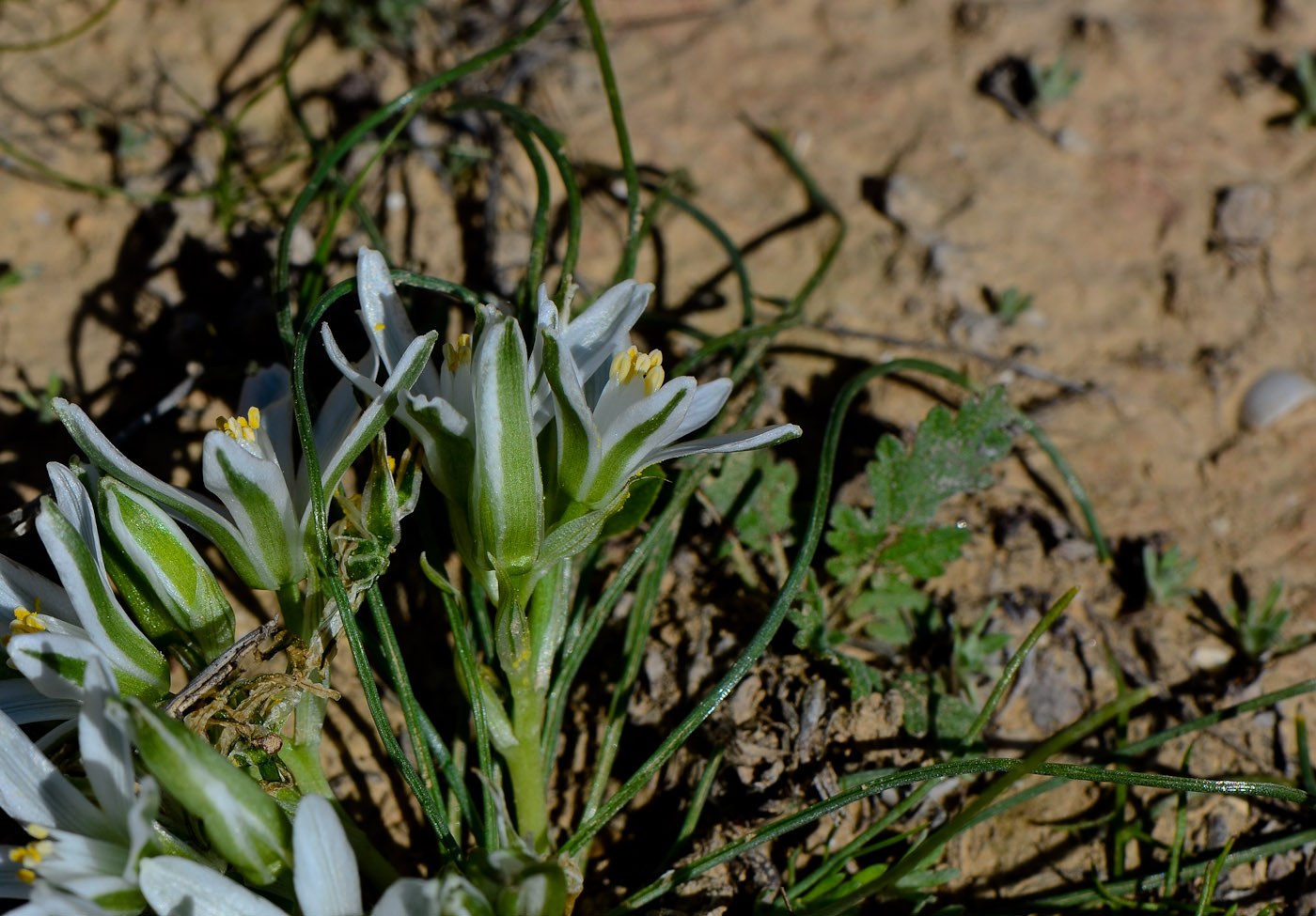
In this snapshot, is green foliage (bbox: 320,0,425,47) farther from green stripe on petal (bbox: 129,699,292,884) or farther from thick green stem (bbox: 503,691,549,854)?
green stripe on petal (bbox: 129,699,292,884)

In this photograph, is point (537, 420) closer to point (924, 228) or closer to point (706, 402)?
point (706, 402)

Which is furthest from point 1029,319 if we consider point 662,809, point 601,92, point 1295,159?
point 662,809

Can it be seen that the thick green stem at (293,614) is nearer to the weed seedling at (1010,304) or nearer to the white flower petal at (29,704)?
the white flower petal at (29,704)

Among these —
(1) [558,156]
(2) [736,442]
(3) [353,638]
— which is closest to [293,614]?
(3) [353,638]

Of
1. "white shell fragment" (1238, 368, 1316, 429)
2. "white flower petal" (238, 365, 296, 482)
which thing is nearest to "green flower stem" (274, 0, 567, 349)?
"white flower petal" (238, 365, 296, 482)

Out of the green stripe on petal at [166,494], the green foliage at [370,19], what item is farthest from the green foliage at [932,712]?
the green foliage at [370,19]
